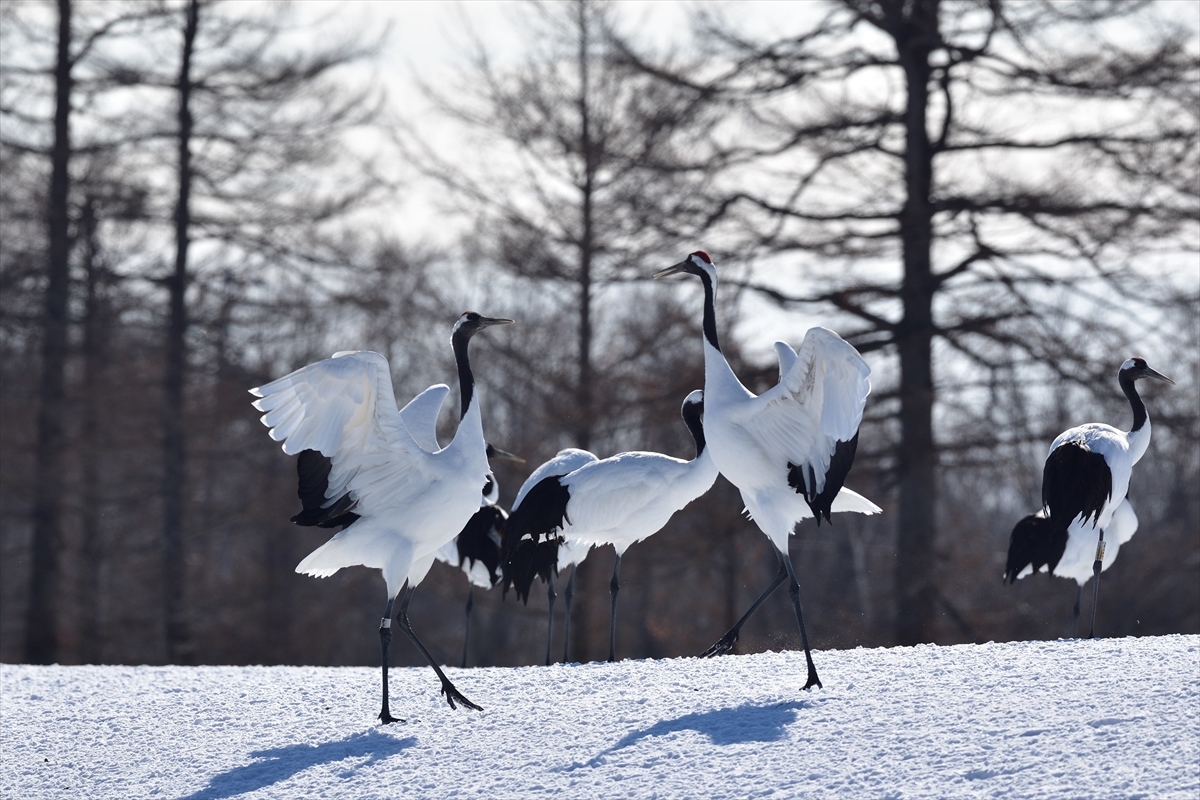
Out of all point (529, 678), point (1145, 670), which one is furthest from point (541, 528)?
point (1145, 670)

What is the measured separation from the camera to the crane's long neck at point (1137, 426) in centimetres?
993

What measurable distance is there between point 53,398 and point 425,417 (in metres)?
10.8

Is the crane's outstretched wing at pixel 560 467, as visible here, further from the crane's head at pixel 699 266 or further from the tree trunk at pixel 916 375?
the tree trunk at pixel 916 375

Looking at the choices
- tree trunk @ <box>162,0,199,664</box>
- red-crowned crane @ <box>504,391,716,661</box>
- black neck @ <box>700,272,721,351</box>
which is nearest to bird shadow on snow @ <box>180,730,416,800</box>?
black neck @ <box>700,272,721,351</box>

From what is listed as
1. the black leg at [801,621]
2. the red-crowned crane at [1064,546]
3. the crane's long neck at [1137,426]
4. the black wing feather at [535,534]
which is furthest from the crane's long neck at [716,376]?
the red-crowned crane at [1064,546]

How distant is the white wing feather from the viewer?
646cm

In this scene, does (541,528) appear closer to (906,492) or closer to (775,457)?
(775,457)

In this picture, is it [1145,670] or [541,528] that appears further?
[541,528]

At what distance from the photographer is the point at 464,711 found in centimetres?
702

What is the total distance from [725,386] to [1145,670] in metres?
2.34

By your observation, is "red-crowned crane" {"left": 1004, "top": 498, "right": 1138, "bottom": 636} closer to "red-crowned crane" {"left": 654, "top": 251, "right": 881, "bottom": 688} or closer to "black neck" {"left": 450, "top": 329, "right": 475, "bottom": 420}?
"red-crowned crane" {"left": 654, "top": 251, "right": 881, "bottom": 688}

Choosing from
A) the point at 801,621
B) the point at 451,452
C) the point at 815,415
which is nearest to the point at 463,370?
the point at 451,452

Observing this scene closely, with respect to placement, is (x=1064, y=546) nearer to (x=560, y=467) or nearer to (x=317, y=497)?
(x=560, y=467)

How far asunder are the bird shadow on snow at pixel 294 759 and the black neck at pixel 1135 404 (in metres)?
6.11
